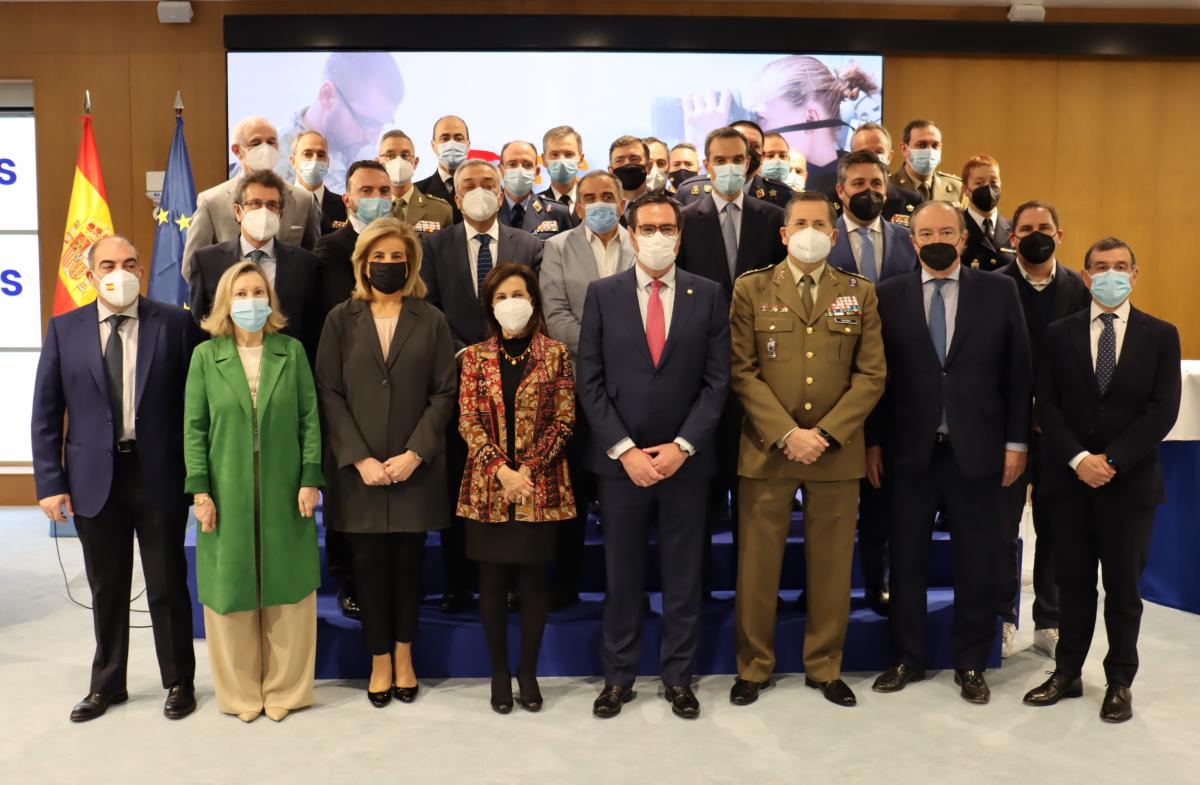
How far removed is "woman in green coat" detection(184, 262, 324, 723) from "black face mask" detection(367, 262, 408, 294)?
1.12ft

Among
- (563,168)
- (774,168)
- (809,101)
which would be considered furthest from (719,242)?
(809,101)

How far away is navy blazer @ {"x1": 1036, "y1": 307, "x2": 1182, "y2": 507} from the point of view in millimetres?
3621

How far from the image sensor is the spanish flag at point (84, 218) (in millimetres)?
6914

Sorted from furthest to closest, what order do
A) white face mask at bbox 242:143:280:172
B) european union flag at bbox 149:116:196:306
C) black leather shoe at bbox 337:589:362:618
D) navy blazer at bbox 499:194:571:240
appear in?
european union flag at bbox 149:116:196:306 < navy blazer at bbox 499:194:571:240 < white face mask at bbox 242:143:280:172 < black leather shoe at bbox 337:589:362:618

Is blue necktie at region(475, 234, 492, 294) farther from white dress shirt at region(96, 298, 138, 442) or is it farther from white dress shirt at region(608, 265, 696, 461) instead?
white dress shirt at region(96, 298, 138, 442)

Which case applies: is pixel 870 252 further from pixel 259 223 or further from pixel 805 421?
pixel 259 223

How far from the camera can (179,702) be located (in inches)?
147

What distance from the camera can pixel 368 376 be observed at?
3734 mm

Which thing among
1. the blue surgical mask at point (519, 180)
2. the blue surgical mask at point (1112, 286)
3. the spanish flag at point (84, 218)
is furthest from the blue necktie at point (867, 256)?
the spanish flag at point (84, 218)

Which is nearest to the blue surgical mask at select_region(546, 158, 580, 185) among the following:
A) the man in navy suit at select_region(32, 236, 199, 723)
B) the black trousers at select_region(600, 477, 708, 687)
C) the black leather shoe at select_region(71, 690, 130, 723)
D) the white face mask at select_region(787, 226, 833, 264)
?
the white face mask at select_region(787, 226, 833, 264)

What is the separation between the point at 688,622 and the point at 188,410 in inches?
73.3

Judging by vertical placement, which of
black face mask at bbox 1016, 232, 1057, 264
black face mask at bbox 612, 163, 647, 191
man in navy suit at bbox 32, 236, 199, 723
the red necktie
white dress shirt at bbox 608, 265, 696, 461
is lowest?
man in navy suit at bbox 32, 236, 199, 723

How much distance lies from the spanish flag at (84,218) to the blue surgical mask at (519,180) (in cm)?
344

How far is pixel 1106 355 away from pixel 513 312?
6.72 ft
